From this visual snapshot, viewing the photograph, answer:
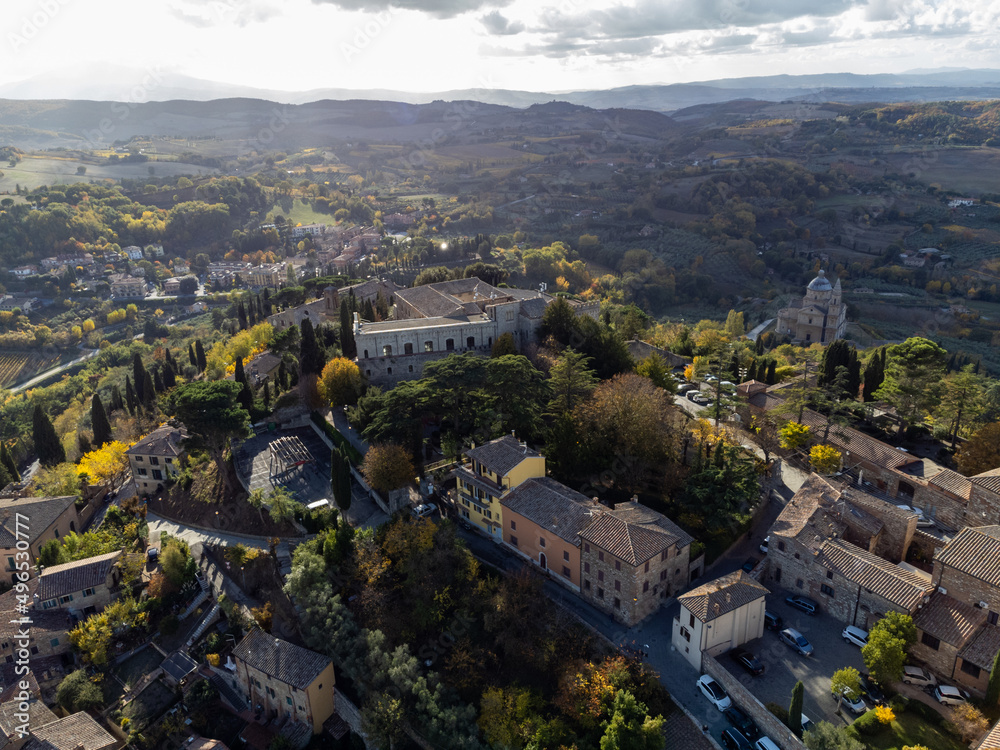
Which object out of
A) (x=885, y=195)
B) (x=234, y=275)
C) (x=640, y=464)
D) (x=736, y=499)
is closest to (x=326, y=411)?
(x=640, y=464)

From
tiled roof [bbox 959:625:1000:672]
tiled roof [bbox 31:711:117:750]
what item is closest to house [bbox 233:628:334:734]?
tiled roof [bbox 31:711:117:750]

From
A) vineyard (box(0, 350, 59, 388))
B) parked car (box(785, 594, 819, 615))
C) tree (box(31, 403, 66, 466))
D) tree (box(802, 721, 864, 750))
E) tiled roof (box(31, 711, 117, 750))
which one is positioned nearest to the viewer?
tree (box(802, 721, 864, 750))

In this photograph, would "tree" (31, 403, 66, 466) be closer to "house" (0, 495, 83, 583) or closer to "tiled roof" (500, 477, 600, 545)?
"house" (0, 495, 83, 583)

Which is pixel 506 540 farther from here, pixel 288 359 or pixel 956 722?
pixel 288 359

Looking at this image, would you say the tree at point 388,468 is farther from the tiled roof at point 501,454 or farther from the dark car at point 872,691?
the dark car at point 872,691

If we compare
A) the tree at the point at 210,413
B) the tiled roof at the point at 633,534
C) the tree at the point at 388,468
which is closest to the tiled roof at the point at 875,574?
the tiled roof at the point at 633,534

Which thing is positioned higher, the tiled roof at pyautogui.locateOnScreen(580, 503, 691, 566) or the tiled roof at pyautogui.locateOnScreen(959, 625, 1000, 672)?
the tiled roof at pyautogui.locateOnScreen(580, 503, 691, 566)

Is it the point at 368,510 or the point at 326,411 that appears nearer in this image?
the point at 368,510
